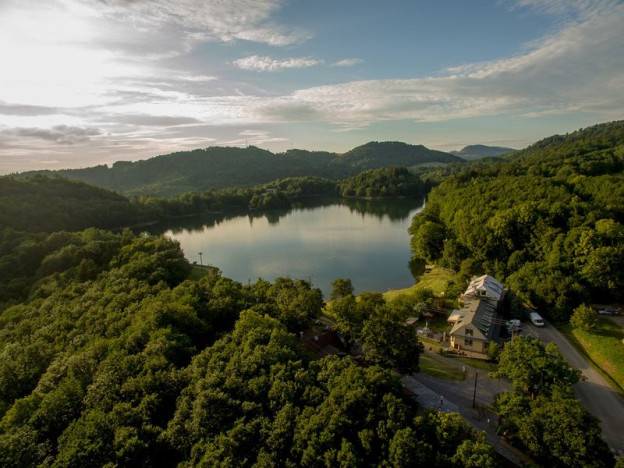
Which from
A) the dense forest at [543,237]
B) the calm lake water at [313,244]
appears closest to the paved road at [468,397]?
the dense forest at [543,237]

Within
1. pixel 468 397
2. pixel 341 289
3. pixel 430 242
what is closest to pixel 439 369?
pixel 468 397

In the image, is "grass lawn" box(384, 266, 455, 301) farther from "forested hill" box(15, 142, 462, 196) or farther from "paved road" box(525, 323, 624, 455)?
"forested hill" box(15, 142, 462, 196)

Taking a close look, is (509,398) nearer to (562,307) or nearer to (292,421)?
(292,421)

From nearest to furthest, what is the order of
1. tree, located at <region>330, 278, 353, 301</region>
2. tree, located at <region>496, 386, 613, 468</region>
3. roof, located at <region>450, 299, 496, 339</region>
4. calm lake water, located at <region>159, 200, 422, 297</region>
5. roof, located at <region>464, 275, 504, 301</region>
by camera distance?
1. tree, located at <region>496, 386, 613, 468</region>
2. roof, located at <region>450, 299, 496, 339</region>
3. roof, located at <region>464, 275, 504, 301</region>
4. tree, located at <region>330, 278, 353, 301</region>
5. calm lake water, located at <region>159, 200, 422, 297</region>

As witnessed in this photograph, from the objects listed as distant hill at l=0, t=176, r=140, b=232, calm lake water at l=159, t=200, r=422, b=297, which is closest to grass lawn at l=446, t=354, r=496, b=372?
calm lake water at l=159, t=200, r=422, b=297

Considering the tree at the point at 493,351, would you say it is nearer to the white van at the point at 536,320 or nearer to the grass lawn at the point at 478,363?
the grass lawn at the point at 478,363

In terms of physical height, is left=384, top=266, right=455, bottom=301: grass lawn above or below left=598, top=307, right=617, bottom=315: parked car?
below
